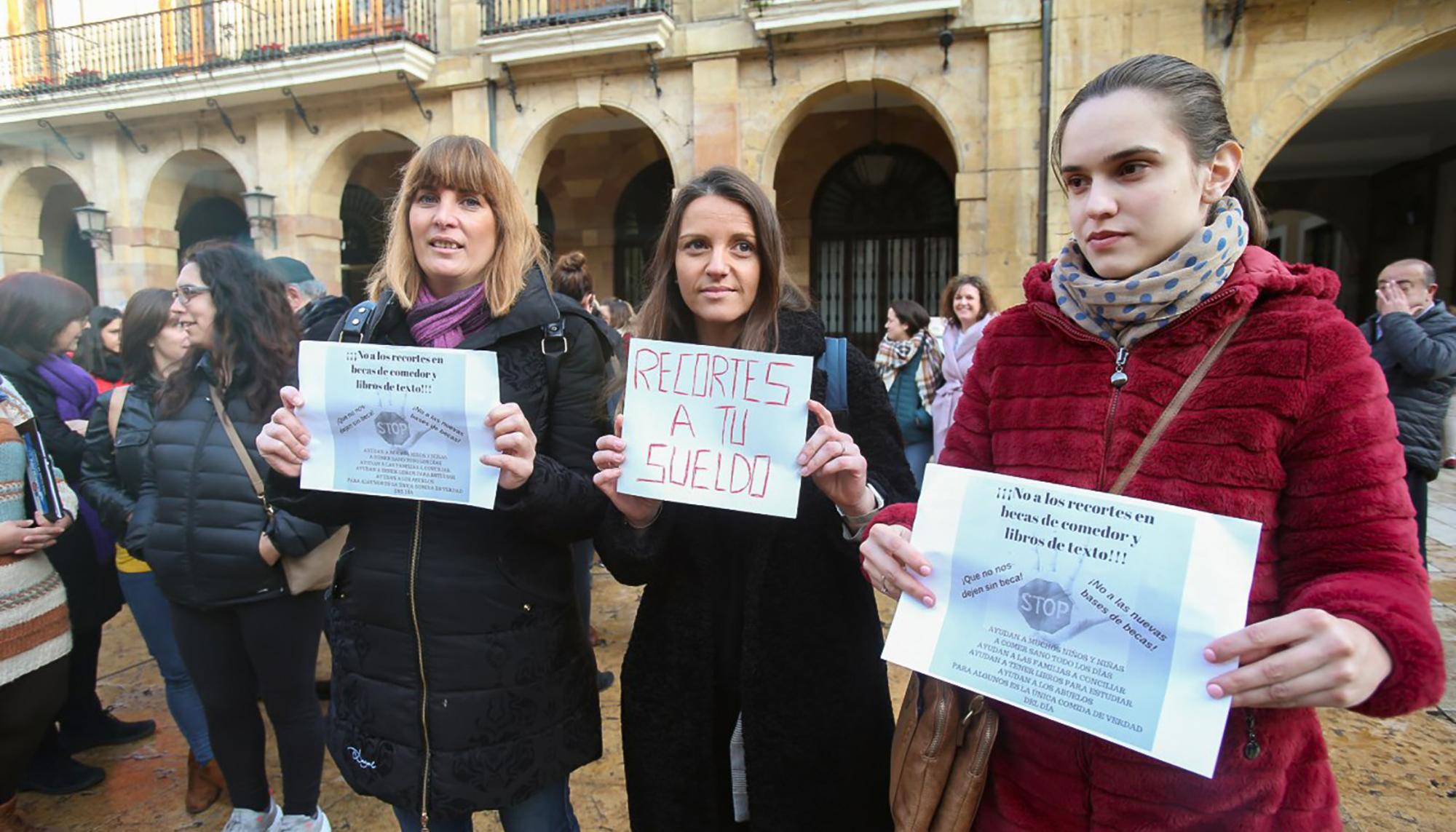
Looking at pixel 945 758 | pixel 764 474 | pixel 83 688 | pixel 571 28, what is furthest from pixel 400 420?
pixel 571 28

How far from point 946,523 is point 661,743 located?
908 mm

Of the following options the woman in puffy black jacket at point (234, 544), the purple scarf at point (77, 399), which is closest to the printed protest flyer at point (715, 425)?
the woman in puffy black jacket at point (234, 544)

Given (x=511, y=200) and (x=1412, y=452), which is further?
(x=1412, y=452)

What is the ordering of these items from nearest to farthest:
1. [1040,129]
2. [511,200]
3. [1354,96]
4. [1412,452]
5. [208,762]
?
1. [511,200]
2. [208,762]
3. [1412,452]
4. [1040,129]
5. [1354,96]

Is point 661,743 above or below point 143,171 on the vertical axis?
below

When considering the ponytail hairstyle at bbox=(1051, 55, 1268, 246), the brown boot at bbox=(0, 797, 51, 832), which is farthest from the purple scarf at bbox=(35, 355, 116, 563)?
the ponytail hairstyle at bbox=(1051, 55, 1268, 246)

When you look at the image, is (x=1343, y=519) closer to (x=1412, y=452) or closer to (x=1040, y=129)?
(x=1412, y=452)

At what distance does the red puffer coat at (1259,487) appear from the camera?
105cm

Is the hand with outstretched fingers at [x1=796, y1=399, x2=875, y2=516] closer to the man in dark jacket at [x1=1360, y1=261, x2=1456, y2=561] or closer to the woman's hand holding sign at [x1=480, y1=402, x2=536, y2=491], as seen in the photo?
the woman's hand holding sign at [x1=480, y1=402, x2=536, y2=491]

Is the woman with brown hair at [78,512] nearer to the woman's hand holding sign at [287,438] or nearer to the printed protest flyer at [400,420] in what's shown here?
the woman's hand holding sign at [287,438]

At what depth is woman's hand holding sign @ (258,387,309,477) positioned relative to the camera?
1.78 m

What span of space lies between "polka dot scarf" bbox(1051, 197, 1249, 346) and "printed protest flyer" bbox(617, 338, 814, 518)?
1.69 ft

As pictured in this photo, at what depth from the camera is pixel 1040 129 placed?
911cm

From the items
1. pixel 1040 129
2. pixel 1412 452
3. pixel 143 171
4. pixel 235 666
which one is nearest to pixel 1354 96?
pixel 1040 129
